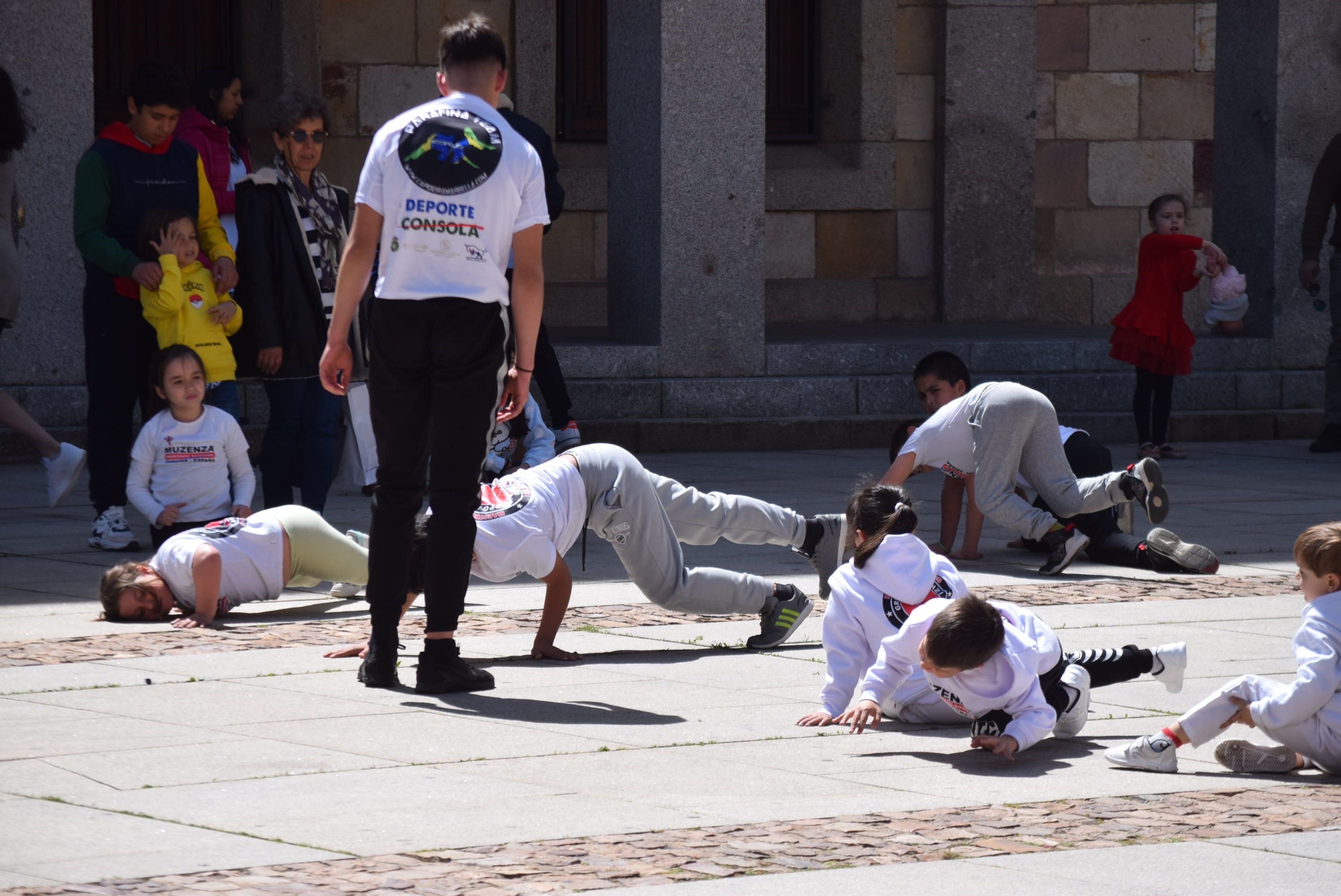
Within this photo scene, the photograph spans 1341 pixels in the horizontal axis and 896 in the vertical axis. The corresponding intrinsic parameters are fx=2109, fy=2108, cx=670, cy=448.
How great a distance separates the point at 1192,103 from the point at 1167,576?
10.6 meters

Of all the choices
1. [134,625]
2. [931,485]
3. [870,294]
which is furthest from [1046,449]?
[870,294]

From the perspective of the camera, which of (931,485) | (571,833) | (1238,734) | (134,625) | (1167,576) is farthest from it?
(931,485)

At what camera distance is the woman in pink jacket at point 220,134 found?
34.0ft

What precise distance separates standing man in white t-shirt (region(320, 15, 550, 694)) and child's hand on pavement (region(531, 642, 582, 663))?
529mm

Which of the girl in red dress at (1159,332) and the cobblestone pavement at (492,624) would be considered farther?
the girl in red dress at (1159,332)

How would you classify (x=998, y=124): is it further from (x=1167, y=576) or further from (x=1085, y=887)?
(x=1085, y=887)

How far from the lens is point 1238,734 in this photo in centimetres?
557

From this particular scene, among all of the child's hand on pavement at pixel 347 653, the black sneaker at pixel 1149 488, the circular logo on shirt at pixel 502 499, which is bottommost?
the child's hand on pavement at pixel 347 653

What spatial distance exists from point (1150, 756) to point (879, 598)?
3.15ft

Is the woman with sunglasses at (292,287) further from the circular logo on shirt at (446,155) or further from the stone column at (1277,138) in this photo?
the stone column at (1277,138)

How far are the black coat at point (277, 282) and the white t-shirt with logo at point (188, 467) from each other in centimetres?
47

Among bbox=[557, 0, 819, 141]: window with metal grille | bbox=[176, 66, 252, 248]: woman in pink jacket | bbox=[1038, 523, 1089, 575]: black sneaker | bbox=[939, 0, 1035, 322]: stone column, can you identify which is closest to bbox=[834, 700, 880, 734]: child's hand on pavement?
bbox=[1038, 523, 1089, 575]: black sneaker

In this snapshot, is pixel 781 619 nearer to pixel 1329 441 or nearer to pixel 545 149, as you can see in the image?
pixel 545 149

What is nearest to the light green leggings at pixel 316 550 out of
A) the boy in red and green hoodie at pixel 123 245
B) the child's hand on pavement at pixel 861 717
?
the boy in red and green hoodie at pixel 123 245
